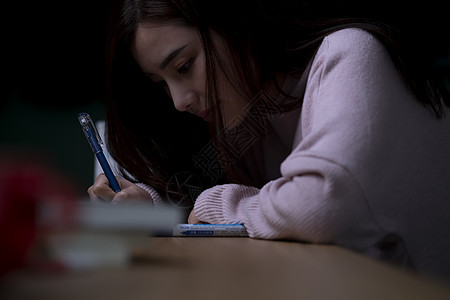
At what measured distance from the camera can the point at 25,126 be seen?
4.09ft

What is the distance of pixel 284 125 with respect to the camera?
2.56 feet

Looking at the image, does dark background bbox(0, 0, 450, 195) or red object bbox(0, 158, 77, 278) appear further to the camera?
dark background bbox(0, 0, 450, 195)

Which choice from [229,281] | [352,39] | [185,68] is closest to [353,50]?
[352,39]

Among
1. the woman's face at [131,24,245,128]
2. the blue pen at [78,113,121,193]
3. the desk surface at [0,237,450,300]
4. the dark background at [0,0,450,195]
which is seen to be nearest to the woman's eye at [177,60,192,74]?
the woman's face at [131,24,245,128]

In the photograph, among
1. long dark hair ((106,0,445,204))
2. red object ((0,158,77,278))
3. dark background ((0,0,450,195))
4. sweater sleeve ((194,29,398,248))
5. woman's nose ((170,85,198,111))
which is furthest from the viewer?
dark background ((0,0,450,195))

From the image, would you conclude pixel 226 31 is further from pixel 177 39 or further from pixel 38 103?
pixel 38 103

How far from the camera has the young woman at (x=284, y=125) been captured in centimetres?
41

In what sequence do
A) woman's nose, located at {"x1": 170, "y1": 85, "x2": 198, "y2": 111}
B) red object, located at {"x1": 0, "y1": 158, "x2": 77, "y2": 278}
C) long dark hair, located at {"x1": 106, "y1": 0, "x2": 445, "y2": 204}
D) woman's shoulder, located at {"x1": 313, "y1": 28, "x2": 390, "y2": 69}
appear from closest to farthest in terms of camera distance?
red object, located at {"x1": 0, "y1": 158, "x2": 77, "y2": 278} → woman's shoulder, located at {"x1": 313, "y1": 28, "x2": 390, "y2": 69} → long dark hair, located at {"x1": 106, "y1": 0, "x2": 445, "y2": 204} → woman's nose, located at {"x1": 170, "y1": 85, "x2": 198, "y2": 111}

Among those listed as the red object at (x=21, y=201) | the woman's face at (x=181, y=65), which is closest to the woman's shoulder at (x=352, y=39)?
the woman's face at (x=181, y=65)

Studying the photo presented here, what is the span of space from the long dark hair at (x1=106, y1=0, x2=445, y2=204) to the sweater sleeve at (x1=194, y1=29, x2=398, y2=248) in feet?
0.29

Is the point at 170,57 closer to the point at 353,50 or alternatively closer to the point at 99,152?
the point at 99,152

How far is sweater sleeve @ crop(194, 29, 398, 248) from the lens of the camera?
0.39 m

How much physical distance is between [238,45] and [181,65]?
101 mm

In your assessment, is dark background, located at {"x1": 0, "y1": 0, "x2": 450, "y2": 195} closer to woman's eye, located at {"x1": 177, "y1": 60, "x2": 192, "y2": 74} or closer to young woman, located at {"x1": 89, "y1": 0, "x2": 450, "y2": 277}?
young woman, located at {"x1": 89, "y1": 0, "x2": 450, "y2": 277}
